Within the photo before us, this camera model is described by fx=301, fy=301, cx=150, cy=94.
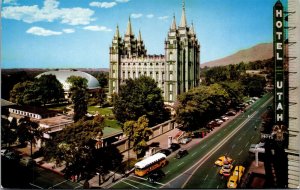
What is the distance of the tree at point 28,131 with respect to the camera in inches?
1052

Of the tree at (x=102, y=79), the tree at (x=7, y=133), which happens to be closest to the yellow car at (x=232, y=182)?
the tree at (x=7, y=133)

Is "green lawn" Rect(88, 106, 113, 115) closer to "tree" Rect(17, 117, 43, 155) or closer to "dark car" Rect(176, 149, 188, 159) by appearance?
"tree" Rect(17, 117, 43, 155)

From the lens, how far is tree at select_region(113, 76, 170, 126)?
35531 mm

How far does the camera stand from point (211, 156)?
2828 centimetres

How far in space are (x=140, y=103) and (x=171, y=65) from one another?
55.2 feet

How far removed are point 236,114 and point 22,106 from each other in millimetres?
27748

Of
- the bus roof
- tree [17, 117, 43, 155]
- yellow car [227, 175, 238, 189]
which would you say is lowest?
yellow car [227, 175, 238, 189]

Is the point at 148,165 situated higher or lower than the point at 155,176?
higher

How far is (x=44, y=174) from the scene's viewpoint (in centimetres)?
2498

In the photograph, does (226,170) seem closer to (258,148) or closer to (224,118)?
(258,148)

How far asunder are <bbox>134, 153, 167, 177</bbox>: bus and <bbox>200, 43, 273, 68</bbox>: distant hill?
1251 centimetres

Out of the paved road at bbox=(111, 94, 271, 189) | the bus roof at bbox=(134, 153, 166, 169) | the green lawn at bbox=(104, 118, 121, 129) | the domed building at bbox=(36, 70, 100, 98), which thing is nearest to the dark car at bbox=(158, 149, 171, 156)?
the paved road at bbox=(111, 94, 271, 189)

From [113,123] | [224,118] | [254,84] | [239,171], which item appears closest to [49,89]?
[113,123]

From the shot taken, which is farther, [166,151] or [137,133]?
[166,151]
